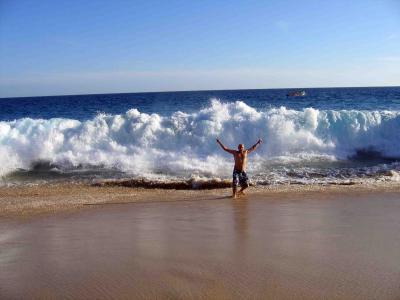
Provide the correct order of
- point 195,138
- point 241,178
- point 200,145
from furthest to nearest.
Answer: point 195,138
point 200,145
point 241,178

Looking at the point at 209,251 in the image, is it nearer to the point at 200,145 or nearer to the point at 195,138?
the point at 200,145

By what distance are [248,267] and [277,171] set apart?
25.6 ft

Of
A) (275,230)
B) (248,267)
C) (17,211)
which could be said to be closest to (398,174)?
(275,230)

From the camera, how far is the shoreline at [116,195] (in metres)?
8.00

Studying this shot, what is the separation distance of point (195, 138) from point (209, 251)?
1130 centimetres

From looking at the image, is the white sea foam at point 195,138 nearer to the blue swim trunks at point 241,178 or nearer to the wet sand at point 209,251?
the blue swim trunks at point 241,178

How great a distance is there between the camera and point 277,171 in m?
12.1

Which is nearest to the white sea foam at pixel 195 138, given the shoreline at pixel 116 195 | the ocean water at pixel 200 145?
the ocean water at pixel 200 145

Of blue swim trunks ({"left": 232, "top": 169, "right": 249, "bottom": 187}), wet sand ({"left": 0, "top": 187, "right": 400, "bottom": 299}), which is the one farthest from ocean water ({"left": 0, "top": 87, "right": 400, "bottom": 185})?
wet sand ({"left": 0, "top": 187, "right": 400, "bottom": 299})

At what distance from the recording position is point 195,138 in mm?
16266

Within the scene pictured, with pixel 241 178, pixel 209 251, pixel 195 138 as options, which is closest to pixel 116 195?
pixel 241 178

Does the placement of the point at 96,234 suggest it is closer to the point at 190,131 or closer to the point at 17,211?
the point at 17,211

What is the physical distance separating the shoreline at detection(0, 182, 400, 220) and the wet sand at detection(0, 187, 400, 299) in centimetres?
52

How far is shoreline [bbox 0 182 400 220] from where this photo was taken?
26.2ft
